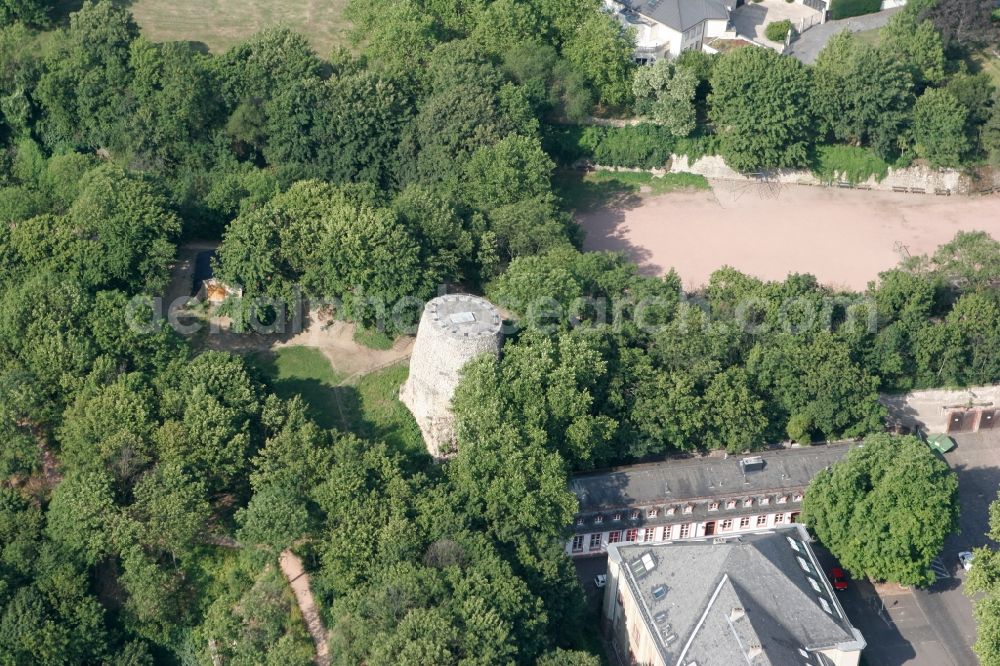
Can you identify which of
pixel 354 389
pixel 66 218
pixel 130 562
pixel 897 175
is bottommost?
pixel 130 562

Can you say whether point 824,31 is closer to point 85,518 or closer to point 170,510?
point 170,510

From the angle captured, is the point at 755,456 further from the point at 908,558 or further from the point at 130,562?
the point at 130,562

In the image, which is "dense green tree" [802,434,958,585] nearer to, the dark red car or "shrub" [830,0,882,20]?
the dark red car

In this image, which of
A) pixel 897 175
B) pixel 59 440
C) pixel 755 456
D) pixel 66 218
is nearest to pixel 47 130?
pixel 66 218

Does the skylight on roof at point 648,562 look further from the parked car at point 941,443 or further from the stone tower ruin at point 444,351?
the parked car at point 941,443

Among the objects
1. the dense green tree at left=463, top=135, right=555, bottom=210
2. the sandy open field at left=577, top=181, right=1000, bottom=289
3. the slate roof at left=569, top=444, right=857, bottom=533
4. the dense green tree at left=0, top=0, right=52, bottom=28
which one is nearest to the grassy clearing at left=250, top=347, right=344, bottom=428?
the slate roof at left=569, top=444, right=857, bottom=533

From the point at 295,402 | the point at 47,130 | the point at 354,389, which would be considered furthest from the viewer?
the point at 47,130

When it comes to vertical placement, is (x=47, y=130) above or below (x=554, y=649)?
above
